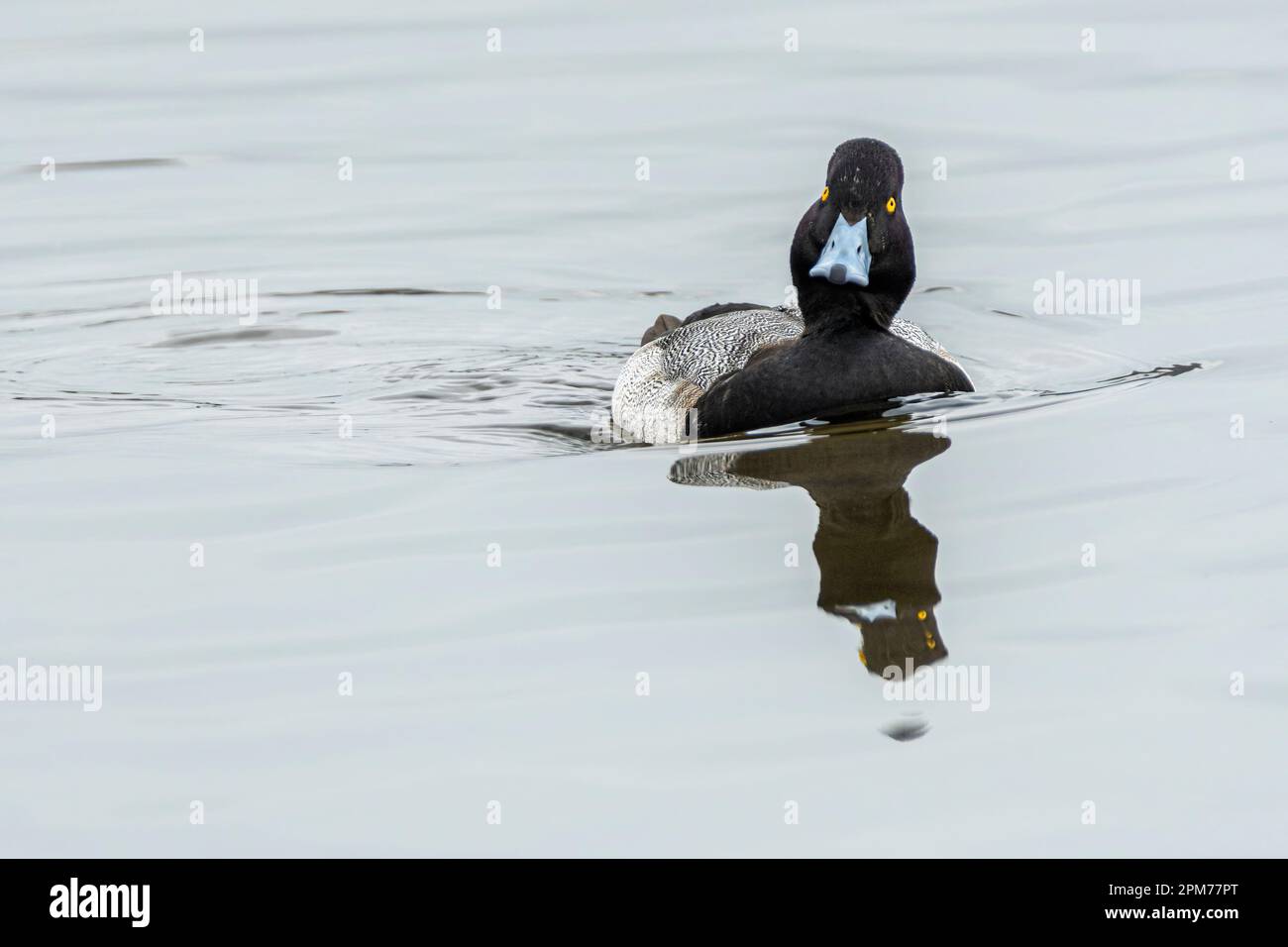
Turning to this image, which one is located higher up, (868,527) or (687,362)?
(687,362)

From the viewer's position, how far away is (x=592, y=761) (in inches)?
276

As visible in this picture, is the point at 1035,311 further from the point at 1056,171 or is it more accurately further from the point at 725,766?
the point at 725,766

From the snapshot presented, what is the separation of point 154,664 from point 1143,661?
3.91 m

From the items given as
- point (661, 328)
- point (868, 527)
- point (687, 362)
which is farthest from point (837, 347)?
point (661, 328)

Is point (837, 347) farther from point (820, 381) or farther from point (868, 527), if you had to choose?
point (868, 527)

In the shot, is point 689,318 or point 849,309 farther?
point 689,318

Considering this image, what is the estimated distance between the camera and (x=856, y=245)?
35.0 feet

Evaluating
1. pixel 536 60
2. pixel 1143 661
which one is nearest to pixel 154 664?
pixel 1143 661

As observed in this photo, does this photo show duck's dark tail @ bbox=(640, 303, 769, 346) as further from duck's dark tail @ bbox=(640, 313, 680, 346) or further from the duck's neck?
the duck's neck

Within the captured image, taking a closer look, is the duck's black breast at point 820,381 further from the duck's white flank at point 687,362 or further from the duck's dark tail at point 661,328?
the duck's dark tail at point 661,328

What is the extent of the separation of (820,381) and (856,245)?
30.6 inches

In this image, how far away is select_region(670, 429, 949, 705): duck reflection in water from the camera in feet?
26.6

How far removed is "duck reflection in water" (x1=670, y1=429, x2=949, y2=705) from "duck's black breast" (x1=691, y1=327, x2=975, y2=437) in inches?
10.8

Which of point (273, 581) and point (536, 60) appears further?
point (536, 60)
